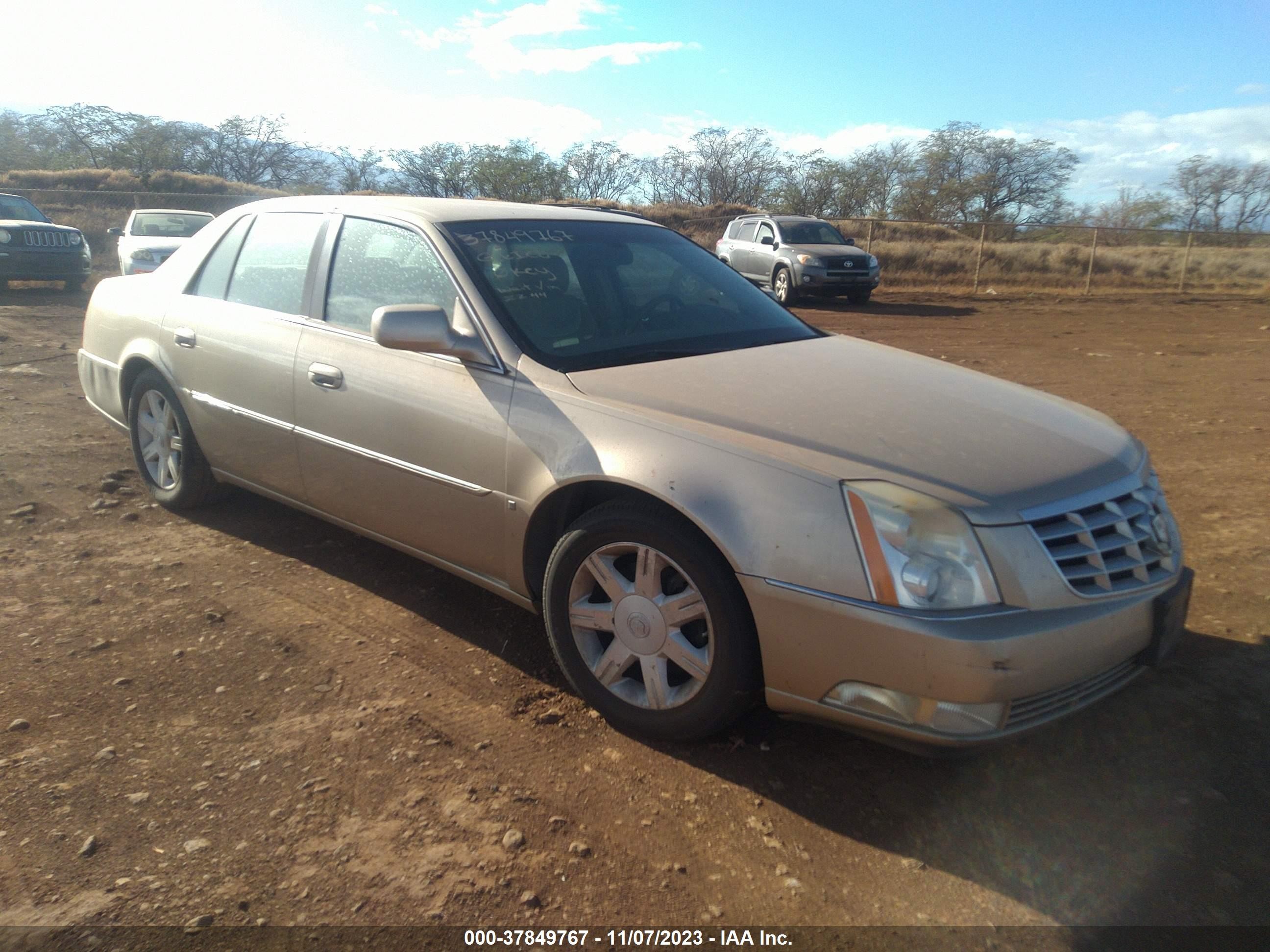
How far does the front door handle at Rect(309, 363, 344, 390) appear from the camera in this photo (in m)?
3.79

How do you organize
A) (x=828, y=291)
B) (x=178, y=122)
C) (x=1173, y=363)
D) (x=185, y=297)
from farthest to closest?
(x=178, y=122) → (x=828, y=291) → (x=1173, y=363) → (x=185, y=297)

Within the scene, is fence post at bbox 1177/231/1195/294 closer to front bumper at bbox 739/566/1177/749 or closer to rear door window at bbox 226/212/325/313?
rear door window at bbox 226/212/325/313

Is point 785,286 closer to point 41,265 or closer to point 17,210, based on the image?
point 41,265

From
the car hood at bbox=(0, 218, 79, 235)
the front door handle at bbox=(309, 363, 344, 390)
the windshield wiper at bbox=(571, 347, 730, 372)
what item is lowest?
the front door handle at bbox=(309, 363, 344, 390)

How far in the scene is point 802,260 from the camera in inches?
722

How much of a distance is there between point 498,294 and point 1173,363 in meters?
10.4

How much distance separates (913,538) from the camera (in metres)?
2.45

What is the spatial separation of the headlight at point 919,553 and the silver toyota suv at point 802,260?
53.1 ft

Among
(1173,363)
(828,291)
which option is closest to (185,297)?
(1173,363)

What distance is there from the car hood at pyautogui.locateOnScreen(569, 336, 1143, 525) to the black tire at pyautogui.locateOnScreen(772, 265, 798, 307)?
49.9 feet

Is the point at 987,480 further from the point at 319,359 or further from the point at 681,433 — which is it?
the point at 319,359

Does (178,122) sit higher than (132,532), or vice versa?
(178,122)

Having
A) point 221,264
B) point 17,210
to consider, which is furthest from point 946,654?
point 17,210

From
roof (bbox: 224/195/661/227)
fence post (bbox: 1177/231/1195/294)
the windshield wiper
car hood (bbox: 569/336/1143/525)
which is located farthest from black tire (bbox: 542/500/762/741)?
fence post (bbox: 1177/231/1195/294)
